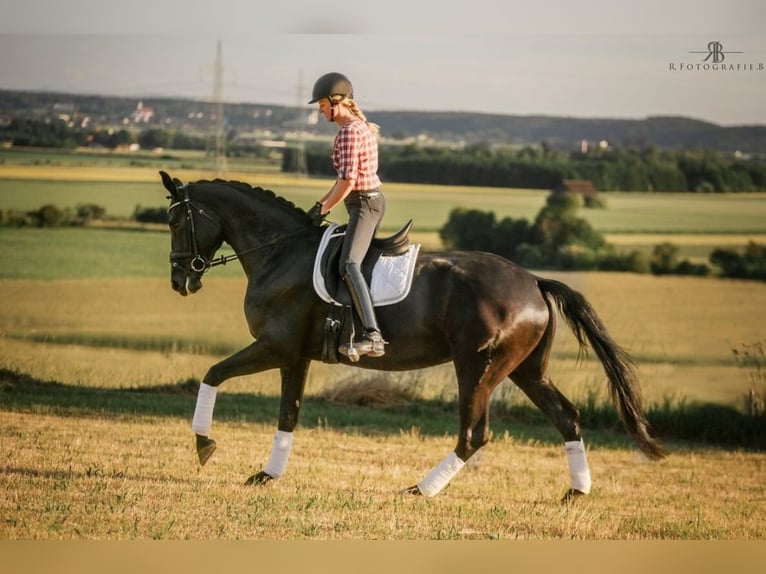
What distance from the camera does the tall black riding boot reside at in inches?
261

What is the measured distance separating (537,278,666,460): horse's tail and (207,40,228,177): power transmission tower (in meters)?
4.82

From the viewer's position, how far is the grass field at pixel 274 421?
21.5 ft

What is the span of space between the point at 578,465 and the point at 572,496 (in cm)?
21

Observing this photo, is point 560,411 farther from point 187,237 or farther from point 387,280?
point 187,237

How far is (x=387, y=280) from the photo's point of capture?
677 cm

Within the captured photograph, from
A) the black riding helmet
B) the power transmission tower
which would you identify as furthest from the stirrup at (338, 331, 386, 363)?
the power transmission tower

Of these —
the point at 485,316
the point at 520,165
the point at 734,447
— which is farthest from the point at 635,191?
the point at 485,316

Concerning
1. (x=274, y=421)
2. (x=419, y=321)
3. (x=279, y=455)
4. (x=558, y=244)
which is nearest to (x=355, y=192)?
(x=419, y=321)

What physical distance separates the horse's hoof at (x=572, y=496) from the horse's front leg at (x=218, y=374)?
1894 mm

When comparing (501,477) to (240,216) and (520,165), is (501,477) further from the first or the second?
(520,165)

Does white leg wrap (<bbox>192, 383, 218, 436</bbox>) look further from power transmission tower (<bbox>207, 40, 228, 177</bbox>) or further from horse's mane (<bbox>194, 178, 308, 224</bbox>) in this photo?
power transmission tower (<bbox>207, 40, 228, 177</bbox>)

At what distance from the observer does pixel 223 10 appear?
8516 millimetres

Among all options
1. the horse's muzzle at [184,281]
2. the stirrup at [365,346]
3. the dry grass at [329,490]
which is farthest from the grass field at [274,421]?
the horse's muzzle at [184,281]

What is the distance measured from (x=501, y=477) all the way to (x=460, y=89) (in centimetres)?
429
